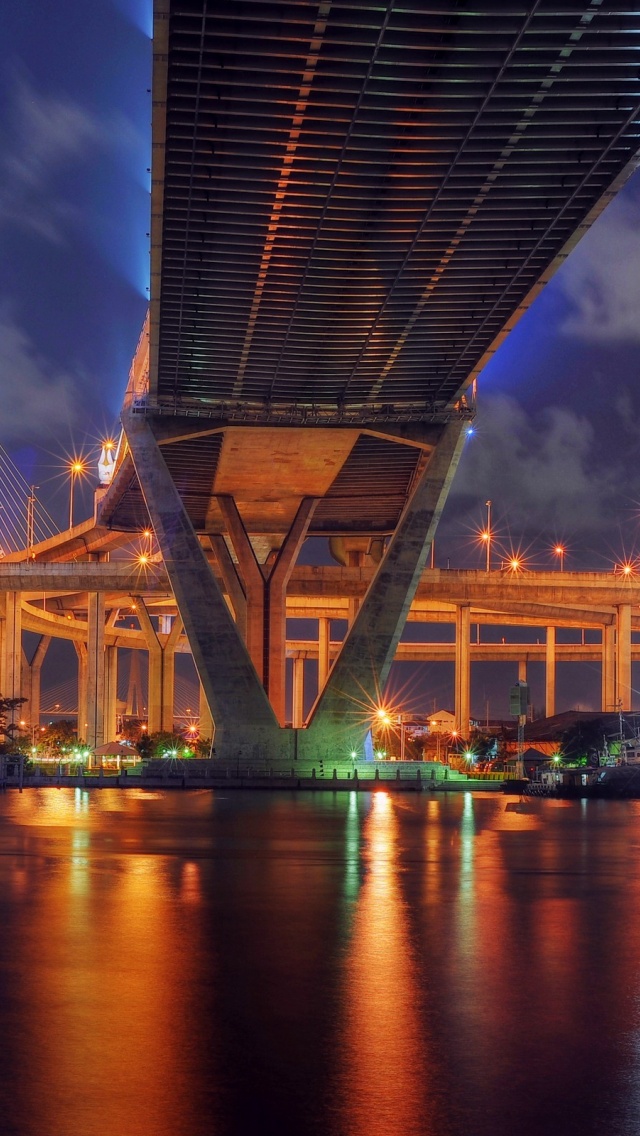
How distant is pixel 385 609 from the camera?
178 ft

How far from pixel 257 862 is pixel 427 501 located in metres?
34.6

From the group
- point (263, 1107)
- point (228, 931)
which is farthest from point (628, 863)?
point (263, 1107)

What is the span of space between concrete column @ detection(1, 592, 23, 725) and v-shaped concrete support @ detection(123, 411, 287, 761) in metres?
44.9

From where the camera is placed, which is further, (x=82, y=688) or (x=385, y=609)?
(x=82, y=688)

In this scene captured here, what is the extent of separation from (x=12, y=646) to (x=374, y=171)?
6836 cm

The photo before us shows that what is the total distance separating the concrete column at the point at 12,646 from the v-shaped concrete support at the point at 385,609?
Answer: 46.4 metres

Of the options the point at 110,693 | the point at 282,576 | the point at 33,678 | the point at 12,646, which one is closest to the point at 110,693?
the point at 110,693

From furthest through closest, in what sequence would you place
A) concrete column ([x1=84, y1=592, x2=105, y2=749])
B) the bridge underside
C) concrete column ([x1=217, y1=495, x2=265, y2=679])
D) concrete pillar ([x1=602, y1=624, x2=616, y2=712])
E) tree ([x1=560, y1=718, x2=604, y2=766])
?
concrete pillar ([x1=602, y1=624, x2=616, y2=712])
tree ([x1=560, y1=718, x2=604, y2=766])
concrete column ([x1=84, y1=592, x2=105, y2=749])
concrete column ([x1=217, y1=495, x2=265, y2=679])
the bridge underside

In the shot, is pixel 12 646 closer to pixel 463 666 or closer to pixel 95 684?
pixel 95 684

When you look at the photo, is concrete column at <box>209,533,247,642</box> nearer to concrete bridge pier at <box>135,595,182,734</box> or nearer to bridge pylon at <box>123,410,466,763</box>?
bridge pylon at <box>123,410,466,763</box>

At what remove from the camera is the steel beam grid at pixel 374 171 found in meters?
28.4

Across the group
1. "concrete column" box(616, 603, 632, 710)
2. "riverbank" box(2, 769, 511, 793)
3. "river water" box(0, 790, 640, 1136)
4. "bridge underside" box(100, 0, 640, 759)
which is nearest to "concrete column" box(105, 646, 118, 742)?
"concrete column" box(616, 603, 632, 710)

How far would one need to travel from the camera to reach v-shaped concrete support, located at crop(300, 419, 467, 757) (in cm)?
5388

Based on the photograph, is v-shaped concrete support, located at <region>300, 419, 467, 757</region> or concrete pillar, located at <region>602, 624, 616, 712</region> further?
concrete pillar, located at <region>602, 624, 616, 712</region>
